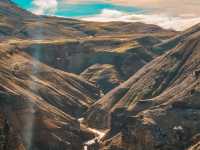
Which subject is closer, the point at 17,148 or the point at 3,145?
the point at 3,145

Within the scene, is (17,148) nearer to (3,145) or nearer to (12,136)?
(12,136)

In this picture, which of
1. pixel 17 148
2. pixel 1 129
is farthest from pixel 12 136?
pixel 1 129

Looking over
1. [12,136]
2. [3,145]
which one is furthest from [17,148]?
[3,145]

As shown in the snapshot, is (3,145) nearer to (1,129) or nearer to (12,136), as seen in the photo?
(1,129)

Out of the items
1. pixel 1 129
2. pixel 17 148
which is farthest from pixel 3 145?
pixel 17 148

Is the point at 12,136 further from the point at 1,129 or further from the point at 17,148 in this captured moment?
the point at 1,129

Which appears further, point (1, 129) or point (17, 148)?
point (17, 148)
